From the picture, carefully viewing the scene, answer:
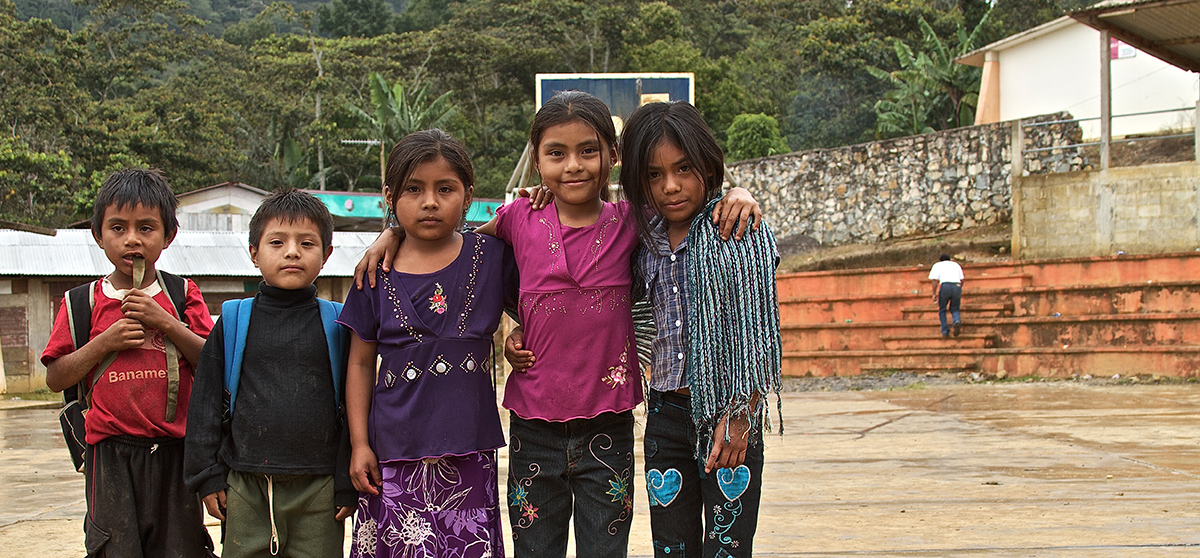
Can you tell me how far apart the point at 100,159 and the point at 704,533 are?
21896mm

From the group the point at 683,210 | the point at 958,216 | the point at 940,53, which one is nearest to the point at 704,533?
the point at 683,210

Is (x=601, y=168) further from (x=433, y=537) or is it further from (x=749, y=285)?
(x=433, y=537)

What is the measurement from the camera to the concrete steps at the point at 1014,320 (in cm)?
966

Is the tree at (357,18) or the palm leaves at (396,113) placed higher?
the tree at (357,18)

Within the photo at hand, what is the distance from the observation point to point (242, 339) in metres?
2.50

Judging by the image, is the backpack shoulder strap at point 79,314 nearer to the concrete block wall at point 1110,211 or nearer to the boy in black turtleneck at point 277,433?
the boy in black turtleneck at point 277,433

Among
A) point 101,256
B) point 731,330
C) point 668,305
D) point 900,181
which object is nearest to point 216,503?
point 668,305

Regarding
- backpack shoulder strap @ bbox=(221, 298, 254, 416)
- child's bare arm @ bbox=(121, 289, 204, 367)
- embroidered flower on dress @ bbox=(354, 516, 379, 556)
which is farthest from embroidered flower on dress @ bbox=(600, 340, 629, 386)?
child's bare arm @ bbox=(121, 289, 204, 367)

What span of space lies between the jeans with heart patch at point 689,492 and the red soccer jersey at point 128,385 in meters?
1.26

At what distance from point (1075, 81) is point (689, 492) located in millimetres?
18288

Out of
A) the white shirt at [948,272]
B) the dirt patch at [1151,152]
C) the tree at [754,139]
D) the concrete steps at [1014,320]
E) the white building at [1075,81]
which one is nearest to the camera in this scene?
the concrete steps at [1014,320]

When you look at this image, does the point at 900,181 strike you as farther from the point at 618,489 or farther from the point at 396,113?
the point at 396,113

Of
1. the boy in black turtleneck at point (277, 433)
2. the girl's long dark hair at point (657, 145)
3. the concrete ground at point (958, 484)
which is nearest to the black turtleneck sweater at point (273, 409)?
the boy in black turtleneck at point (277, 433)

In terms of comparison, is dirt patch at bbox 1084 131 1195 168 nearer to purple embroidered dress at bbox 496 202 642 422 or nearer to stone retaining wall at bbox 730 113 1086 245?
stone retaining wall at bbox 730 113 1086 245
